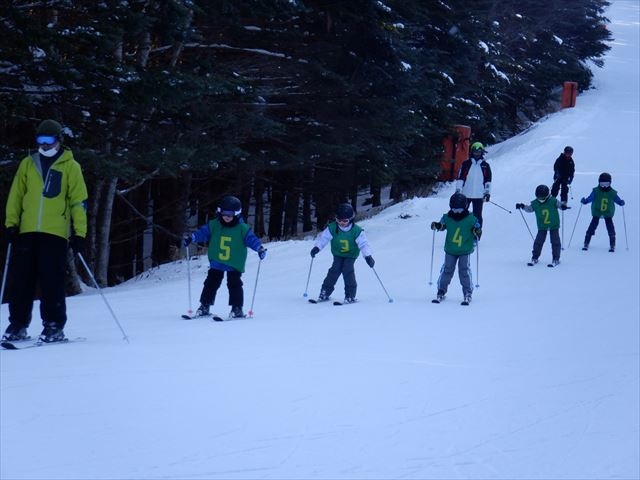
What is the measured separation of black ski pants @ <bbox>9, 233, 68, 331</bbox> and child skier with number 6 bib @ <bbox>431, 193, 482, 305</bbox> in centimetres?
601

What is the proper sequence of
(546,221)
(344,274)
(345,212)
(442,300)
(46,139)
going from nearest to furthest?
1. (46,139)
2. (345,212)
3. (344,274)
4. (442,300)
5. (546,221)

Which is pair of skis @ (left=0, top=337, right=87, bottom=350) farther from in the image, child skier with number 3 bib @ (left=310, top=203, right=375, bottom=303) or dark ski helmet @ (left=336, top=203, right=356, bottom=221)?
dark ski helmet @ (left=336, top=203, right=356, bottom=221)

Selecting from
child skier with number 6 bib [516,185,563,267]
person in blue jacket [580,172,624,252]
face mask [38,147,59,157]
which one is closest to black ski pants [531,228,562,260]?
child skier with number 6 bib [516,185,563,267]

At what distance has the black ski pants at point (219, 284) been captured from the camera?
11.2 meters

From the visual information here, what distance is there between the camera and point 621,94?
155ft

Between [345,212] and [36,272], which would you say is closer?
[36,272]

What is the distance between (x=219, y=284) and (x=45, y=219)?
10.6 feet

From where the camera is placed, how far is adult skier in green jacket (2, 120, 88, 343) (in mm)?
8398

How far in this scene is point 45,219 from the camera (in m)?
8.41

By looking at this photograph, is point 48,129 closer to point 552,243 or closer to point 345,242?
point 345,242

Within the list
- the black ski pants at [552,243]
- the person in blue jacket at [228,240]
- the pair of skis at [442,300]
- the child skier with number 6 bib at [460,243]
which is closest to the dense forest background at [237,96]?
the person in blue jacket at [228,240]

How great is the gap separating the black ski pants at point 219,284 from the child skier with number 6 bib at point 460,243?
3.20m

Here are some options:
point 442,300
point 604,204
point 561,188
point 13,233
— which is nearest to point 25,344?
point 13,233

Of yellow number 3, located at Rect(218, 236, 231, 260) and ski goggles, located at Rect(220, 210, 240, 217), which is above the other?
ski goggles, located at Rect(220, 210, 240, 217)
